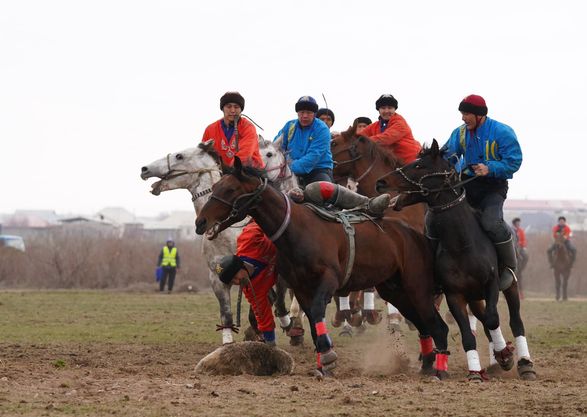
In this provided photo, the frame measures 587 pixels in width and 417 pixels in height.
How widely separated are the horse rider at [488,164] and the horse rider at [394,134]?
3.34 meters

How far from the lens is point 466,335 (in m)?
10.6

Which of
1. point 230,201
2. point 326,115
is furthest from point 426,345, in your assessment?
point 326,115

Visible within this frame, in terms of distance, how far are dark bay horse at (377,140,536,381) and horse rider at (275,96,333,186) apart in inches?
83.3

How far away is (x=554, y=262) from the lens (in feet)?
113

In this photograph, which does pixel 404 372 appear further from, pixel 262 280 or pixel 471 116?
pixel 471 116

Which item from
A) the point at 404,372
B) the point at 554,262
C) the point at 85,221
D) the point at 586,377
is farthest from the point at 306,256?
the point at 85,221

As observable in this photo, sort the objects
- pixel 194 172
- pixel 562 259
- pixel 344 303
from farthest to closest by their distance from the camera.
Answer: pixel 562 259 < pixel 344 303 < pixel 194 172

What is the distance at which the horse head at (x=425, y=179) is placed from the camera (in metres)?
10.6

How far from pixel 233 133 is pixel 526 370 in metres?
4.66

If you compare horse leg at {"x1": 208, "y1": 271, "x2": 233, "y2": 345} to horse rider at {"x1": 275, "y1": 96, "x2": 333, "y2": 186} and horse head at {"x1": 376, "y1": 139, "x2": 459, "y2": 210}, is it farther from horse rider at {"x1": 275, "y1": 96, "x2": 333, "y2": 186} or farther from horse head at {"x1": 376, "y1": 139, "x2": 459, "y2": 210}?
horse head at {"x1": 376, "y1": 139, "x2": 459, "y2": 210}

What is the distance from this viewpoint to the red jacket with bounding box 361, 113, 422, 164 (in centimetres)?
1475

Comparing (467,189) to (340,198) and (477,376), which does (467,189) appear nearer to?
(340,198)

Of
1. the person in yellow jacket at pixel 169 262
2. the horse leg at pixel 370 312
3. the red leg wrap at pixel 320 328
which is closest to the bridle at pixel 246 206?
the red leg wrap at pixel 320 328

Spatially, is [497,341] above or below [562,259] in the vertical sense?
below
